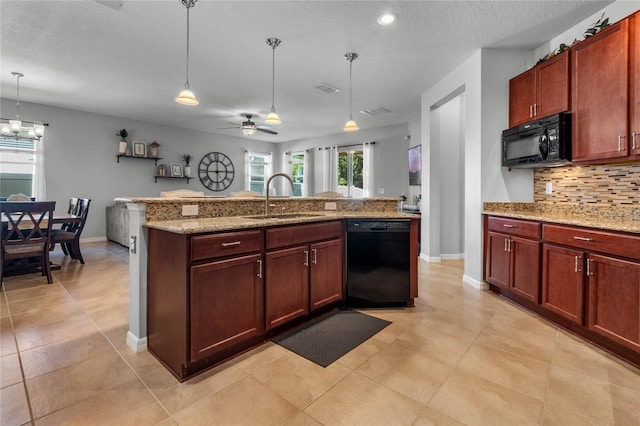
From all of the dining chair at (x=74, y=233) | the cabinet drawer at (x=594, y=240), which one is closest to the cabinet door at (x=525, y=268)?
the cabinet drawer at (x=594, y=240)

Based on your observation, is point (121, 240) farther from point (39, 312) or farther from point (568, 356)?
point (568, 356)

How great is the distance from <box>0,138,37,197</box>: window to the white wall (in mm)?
249

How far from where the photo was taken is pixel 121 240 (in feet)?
19.6

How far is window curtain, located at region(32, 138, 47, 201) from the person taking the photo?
5.84 m

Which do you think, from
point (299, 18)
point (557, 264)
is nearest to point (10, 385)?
point (299, 18)

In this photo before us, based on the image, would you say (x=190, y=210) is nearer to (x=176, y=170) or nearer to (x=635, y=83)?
(x=635, y=83)

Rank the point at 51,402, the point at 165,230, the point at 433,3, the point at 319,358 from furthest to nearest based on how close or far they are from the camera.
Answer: the point at 433,3
the point at 319,358
the point at 165,230
the point at 51,402

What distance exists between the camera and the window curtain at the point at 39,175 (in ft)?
19.1

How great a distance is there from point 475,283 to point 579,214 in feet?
4.11

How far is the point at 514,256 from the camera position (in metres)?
2.97

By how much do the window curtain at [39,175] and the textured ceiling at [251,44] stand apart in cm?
89

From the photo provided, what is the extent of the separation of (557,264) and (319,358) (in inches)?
83.2

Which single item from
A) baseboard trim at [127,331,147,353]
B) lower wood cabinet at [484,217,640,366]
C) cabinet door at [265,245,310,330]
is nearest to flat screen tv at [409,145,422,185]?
lower wood cabinet at [484,217,640,366]

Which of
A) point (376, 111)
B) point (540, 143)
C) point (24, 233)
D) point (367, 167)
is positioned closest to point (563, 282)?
point (540, 143)
